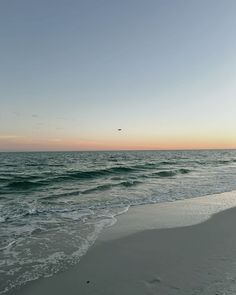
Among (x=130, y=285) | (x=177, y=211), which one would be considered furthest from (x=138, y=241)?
(x=177, y=211)

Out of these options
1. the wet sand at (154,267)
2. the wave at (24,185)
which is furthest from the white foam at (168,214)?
the wave at (24,185)

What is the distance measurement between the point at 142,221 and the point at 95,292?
513 cm

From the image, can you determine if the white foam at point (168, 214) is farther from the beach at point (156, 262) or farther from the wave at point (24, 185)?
the wave at point (24, 185)

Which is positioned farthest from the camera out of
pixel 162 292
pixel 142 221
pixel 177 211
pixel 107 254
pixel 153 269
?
pixel 177 211

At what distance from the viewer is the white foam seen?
29.8 ft

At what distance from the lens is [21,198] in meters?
15.9

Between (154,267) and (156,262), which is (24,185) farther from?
(154,267)

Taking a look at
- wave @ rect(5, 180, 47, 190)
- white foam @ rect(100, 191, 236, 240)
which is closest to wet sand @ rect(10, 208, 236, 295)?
white foam @ rect(100, 191, 236, 240)

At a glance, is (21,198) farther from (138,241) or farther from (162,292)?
(162,292)

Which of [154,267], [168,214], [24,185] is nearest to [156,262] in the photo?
[154,267]

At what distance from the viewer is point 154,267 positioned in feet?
19.4

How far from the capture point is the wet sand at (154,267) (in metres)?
4.97

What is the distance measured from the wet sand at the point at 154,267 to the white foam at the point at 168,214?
0.71 m

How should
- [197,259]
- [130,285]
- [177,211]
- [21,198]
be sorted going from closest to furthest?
[130,285]
[197,259]
[177,211]
[21,198]
